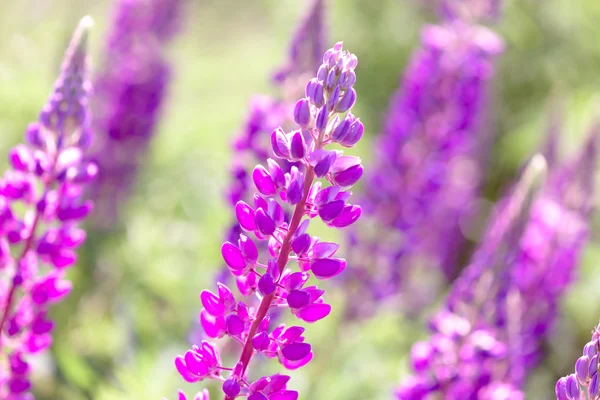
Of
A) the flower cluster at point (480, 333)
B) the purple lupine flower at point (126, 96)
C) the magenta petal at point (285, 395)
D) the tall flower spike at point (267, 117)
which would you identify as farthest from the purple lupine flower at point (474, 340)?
the purple lupine flower at point (126, 96)

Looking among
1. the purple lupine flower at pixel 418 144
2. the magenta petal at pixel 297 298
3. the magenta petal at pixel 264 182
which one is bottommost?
the magenta petal at pixel 297 298

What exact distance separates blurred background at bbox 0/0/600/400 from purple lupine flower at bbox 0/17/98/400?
97 centimetres

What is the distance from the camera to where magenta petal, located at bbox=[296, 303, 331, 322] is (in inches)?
53.6

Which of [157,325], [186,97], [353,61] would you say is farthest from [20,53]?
[353,61]

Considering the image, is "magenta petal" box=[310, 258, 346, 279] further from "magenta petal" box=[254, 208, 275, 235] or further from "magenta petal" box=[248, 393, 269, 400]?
"magenta petal" box=[248, 393, 269, 400]

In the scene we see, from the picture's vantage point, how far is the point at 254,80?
570 cm

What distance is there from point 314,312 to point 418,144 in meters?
2.20

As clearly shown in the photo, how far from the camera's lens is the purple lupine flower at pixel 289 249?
4.38 feet

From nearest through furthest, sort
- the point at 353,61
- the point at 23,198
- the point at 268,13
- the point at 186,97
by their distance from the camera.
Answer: the point at 353,61, the point at 23,198, the point at 186,97, the point at 268,13

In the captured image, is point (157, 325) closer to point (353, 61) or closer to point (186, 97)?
point (353, 61)

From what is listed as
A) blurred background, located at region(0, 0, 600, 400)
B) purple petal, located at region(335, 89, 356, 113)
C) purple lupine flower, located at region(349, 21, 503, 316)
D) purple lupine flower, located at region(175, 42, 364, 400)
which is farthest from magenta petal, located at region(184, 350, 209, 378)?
purple lupine flower, located at region(349, 21, 503, 316)

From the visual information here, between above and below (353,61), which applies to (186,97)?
above

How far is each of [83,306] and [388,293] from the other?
52.7 inches

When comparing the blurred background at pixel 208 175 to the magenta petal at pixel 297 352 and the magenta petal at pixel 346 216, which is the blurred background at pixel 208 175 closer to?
the magenta petal at pixel 297 352
